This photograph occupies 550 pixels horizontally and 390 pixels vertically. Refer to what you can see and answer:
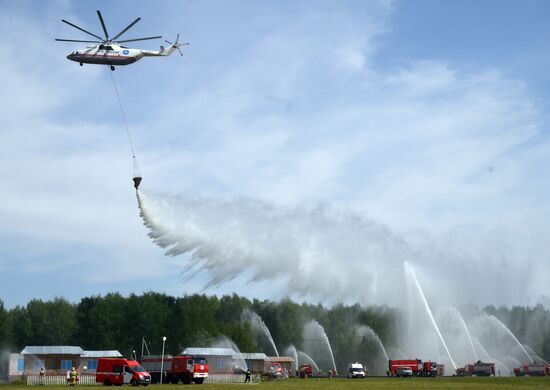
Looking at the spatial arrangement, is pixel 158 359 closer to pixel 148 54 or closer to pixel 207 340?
pixel 148 54

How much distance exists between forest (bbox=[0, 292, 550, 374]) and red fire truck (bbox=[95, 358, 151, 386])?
8027cm

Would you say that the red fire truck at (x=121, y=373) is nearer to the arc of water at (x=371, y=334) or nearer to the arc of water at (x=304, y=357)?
the arc of water at (x=304, y=357)

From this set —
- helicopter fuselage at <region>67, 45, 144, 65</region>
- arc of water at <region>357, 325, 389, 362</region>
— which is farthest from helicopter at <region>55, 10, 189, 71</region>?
arc of water at <region>357, 325, 389, 362</region>

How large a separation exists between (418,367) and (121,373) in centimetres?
5217

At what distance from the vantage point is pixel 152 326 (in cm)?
15488

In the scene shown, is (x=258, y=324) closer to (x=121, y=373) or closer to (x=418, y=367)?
(x=418, y=367)

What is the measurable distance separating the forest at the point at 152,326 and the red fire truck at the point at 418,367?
173ft

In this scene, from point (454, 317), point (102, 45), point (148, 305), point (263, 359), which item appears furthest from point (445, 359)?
point (102, 45)

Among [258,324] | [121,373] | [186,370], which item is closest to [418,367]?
[186,370]

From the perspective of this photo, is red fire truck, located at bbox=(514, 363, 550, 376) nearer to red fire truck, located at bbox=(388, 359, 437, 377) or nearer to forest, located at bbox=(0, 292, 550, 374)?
red fire truck, located at bbox=(388, 359, 437, 377)

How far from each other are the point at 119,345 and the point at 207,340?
19938 mm

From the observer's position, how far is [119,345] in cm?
15312

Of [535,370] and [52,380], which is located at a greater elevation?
[52,380]

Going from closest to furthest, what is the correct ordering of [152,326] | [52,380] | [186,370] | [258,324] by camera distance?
[186,370] < [52,380] < [152,326] < [258,324]
